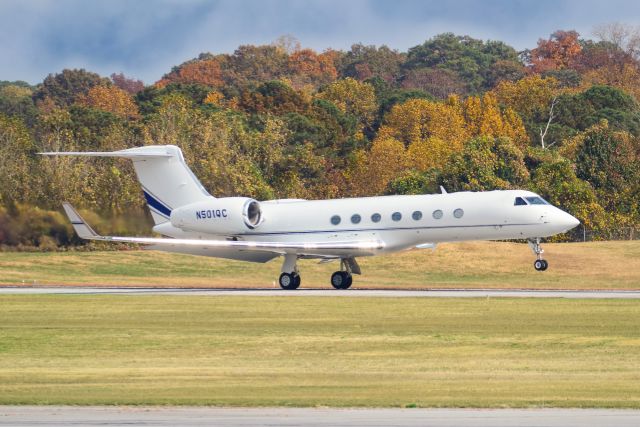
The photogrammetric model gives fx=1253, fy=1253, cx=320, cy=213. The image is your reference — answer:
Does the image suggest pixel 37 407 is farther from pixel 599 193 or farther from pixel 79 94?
pixel 79 94

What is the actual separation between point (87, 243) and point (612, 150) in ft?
128

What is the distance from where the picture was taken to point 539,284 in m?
51.8

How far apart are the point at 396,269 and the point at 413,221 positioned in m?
13.4

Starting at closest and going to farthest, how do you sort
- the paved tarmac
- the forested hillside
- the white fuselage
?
the paved tarmac
the white fuselage
the forested hillside

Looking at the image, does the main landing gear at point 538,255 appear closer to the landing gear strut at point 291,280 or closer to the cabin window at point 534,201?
the cabin window at point 534,201

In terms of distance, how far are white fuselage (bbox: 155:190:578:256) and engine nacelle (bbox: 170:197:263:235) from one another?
34 cm

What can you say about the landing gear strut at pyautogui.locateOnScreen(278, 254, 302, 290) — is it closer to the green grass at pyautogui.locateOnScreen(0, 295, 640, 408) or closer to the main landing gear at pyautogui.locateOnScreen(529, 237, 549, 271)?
the green grass at pyautogui.locateOnScreen(0, 295, 640, 408)

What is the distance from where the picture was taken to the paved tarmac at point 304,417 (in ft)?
50.5

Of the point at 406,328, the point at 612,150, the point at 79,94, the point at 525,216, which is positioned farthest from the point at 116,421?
the point at 79,94

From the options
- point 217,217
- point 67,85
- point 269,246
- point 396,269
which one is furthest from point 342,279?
point 67,85

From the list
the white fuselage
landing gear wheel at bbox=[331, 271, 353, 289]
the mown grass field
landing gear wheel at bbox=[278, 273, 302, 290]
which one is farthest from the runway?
the mown grass field

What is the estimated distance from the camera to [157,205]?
47875mm

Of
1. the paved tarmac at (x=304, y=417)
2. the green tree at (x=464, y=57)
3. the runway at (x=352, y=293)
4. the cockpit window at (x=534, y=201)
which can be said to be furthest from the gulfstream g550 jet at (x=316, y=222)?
the green tree at (x=464, y=57)

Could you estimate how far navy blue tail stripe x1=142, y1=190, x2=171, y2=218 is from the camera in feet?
156
